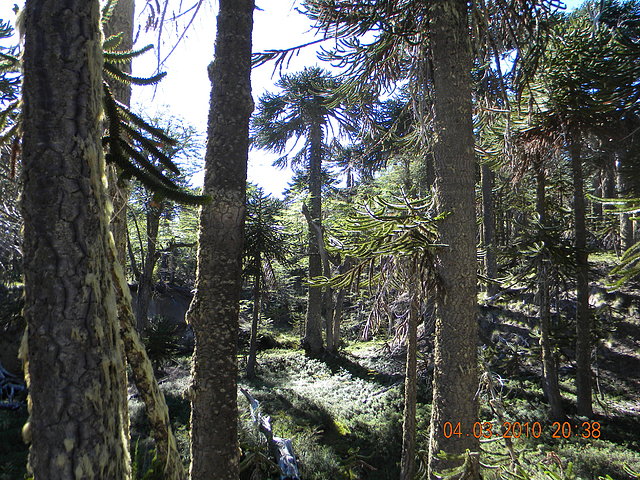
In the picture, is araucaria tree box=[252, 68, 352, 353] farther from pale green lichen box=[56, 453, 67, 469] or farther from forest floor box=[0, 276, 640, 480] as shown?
pale green lichen box=[56, 453, 67, 469]

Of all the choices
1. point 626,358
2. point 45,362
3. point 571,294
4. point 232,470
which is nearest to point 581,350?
point 626,358

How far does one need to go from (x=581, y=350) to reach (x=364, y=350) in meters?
10.2

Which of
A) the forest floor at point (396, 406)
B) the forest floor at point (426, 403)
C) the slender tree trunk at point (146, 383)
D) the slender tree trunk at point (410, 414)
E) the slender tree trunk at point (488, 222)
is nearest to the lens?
the slender tree trunk at point (146, 383)

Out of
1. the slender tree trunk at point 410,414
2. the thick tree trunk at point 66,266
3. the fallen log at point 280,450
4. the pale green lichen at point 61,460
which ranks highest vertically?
the thick tree trunk at point 66,266

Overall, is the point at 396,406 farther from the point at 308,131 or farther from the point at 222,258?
the point at 308,131

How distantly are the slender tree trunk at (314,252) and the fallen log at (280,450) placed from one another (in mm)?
10254

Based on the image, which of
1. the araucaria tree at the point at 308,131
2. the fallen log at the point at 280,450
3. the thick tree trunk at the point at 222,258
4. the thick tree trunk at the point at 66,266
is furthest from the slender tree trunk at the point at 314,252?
the thick tree trunk at the point at 66,266

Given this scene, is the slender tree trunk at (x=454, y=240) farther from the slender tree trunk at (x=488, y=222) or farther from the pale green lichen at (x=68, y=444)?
the slender tree trunk at (x=488, y=222)

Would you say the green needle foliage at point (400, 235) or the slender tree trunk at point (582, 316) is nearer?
the green needle foliage at point (400, 235)

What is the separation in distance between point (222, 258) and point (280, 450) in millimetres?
5182

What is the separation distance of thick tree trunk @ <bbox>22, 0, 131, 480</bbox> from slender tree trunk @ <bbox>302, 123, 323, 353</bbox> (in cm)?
1601

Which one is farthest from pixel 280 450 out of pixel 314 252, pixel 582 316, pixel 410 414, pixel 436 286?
pixel 314 252

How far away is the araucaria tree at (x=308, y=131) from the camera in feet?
59.8

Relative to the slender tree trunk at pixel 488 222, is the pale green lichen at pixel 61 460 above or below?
below
